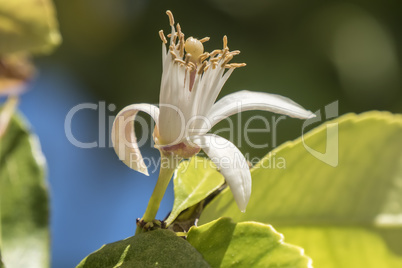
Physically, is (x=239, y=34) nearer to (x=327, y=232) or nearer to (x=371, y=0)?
(x=371, y=0)

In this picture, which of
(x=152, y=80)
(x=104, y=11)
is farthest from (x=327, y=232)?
(x=104, y=11)

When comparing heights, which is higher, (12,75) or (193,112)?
(12,75)

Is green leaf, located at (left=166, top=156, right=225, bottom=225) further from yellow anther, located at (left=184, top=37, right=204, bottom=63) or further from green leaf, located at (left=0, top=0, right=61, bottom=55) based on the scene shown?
green leaf, located at (left=0, top=0, right=61, bottom=55)

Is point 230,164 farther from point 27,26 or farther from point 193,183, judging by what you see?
point 27,26

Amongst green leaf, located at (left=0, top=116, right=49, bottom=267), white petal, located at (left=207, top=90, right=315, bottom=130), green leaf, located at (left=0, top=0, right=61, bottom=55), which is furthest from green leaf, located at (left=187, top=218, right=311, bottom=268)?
green leaf, located at (left=0, top=0, right=61, bottom=55)

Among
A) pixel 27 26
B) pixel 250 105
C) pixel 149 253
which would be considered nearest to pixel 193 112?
pixel 250 105

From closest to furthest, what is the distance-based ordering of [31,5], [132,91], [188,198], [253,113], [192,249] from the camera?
[192,249] → [188,198] → [31,5] → [253,113] → [132,91]
